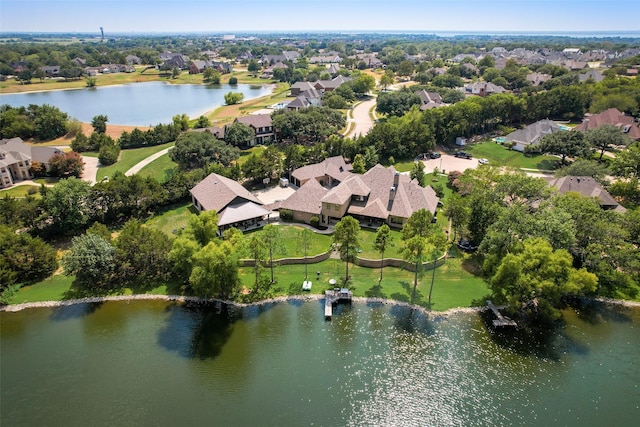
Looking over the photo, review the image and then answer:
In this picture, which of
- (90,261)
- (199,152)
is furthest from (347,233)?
(199,152)

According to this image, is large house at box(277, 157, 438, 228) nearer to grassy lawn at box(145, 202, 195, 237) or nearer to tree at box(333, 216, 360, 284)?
tree at box(333, 216, 360, 284)

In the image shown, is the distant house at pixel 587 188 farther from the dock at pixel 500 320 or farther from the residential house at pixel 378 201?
the dock at pixel 500 320

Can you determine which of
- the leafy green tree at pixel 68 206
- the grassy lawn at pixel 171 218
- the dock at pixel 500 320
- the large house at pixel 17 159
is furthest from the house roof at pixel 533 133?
the large house at pixel 17 159

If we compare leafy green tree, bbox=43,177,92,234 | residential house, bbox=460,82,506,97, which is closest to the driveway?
leafy green tree, bbox=43,177,92,234

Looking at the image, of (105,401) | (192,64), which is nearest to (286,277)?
(105,401)

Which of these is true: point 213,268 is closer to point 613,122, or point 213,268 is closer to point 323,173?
point 323,173

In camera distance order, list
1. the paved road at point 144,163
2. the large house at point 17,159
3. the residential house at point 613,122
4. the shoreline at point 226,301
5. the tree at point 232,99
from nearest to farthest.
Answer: the shoreline at point 226,301 → the large house at point 17,159 → the paved road at point 144,163 → the residential house at point 613,122 → the tree at point 232,99

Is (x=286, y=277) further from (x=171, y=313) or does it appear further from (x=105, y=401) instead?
(x=105, y=401)
